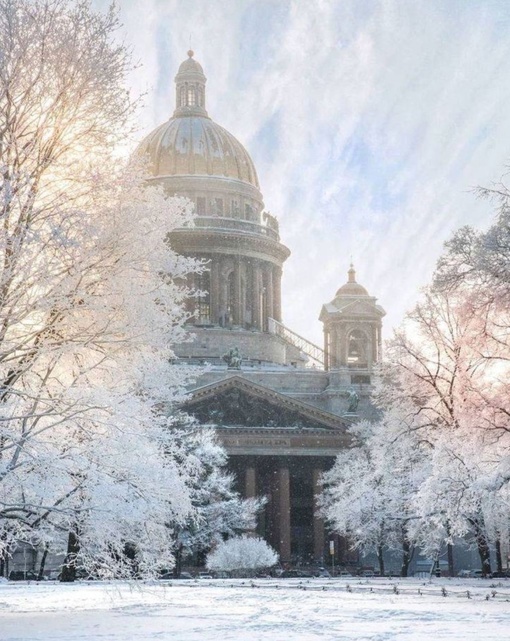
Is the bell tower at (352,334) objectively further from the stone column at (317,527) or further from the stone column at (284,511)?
the stone column at (284,511)

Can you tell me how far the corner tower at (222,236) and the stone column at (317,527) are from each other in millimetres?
18914

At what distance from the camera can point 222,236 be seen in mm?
101500

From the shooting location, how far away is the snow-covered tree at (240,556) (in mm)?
60188

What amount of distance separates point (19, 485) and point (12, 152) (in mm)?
5862

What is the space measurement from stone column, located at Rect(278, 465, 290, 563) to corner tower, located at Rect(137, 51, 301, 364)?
58.9ft

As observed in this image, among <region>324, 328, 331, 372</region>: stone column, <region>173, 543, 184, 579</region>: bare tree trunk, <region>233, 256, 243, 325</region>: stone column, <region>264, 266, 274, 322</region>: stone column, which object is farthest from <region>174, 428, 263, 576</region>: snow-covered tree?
<region>264, 266, 274, 322</region>: stone column

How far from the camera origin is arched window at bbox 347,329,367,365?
88875mm

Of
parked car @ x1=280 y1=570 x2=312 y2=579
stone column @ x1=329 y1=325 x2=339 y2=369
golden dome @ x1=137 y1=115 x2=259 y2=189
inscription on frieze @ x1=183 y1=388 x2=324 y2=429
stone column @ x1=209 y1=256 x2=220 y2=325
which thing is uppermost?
golden dome @ x1=137 y1=115 x2=259 y2=189

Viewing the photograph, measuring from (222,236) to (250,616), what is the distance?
79779 millimetres

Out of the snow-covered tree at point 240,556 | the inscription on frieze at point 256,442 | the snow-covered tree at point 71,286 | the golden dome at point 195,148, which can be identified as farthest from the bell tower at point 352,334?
the snow-covered tree at point 71,286

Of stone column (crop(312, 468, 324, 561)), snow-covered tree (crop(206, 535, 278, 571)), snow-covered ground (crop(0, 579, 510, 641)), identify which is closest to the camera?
snow-covered ground (crop(0, 579, 510, 641))

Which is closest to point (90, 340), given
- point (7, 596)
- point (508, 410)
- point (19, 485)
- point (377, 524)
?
point (19, 485)

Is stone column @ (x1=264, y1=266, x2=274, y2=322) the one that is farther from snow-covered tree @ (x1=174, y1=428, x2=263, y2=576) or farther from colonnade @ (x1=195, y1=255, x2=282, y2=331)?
snow-covered tree @ (x1=174, y1=428, x2=263, y2=576)

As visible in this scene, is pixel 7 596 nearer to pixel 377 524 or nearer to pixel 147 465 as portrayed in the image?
pixel 147 465
